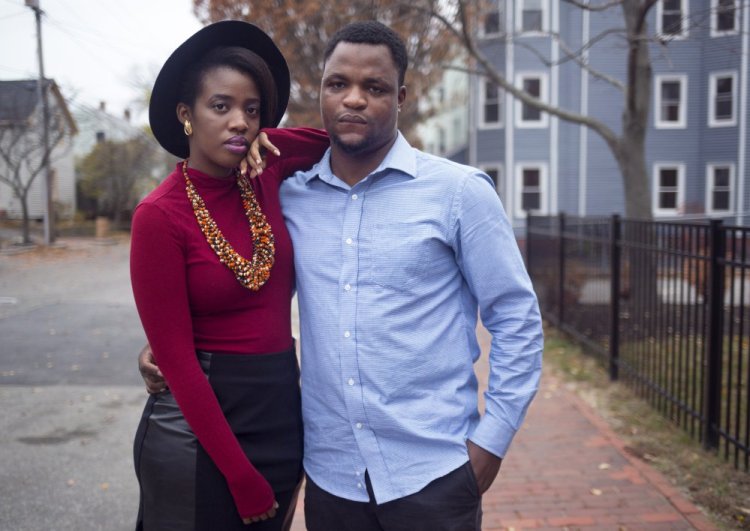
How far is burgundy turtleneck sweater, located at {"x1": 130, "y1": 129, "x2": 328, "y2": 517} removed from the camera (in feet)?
6.44

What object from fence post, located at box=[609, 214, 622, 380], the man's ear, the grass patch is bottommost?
the grass patch

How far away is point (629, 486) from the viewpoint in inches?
177

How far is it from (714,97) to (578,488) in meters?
23.0

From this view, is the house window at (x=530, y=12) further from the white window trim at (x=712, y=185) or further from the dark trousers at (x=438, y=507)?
the dark trousers at (x=438, y=507)

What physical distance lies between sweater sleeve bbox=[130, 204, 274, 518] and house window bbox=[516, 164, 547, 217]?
23.2 meters

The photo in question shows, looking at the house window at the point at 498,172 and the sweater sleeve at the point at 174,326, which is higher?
the house window at the point at 498,172

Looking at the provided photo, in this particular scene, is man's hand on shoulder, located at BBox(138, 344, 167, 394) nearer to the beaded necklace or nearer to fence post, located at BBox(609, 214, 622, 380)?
the beaded necklace

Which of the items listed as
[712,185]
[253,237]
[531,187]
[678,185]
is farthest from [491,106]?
[253,237]

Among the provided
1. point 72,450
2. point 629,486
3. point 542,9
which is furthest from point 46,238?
point 629,486

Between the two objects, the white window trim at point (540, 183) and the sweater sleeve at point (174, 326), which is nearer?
the sweater sleeve at point (174, 326)

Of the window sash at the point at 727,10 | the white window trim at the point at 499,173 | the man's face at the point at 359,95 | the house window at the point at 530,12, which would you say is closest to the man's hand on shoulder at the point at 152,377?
the man's face at the point at 359,95

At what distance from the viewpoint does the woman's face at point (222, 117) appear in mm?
2146

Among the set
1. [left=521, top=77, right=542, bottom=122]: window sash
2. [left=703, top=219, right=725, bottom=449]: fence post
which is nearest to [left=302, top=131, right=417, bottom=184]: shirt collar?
[left=703, top=219, right=725, bottom=449]: fence post

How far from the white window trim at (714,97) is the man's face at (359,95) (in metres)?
24.7
